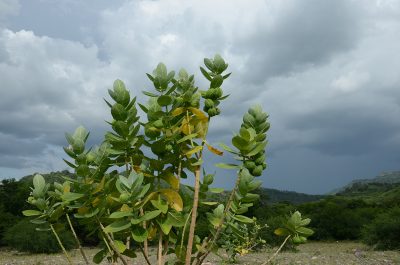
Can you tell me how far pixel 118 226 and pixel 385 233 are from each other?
54.3 feet

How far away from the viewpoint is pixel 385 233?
1625cm

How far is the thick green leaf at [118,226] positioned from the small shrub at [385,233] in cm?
1619

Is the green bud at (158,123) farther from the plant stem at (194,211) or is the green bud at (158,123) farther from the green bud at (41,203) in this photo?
the green bud at (41,203)

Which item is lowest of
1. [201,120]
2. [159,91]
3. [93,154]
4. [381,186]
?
[93,154]

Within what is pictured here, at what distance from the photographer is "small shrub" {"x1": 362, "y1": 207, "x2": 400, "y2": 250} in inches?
629

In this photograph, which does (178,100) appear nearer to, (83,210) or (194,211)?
(194,211)

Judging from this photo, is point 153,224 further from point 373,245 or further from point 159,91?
point 373,245

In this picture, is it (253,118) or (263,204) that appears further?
(263,204)

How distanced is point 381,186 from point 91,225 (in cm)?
5960

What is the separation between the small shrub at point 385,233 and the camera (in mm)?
15984

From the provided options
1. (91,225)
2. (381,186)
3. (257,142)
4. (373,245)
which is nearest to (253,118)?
(257,142)

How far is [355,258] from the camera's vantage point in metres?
10.9

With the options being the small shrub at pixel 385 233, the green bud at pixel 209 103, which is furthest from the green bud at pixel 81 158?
the small shrub at pixel 385 233

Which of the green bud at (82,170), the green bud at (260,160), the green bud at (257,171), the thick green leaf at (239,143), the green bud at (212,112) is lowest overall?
the green bud at (82,170)
